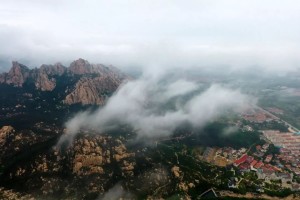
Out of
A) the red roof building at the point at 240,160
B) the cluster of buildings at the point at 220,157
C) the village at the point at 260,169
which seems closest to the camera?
the village at the point at 260,169

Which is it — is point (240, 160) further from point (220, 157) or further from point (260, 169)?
point (260, 169)

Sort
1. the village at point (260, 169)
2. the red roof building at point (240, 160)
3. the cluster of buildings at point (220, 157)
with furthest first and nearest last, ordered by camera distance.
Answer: the cluster of buildings at point (220, 157), the red roof building at point (240, 160), the village at point (260, 169)

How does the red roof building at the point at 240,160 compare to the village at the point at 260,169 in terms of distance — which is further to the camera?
the red roof building at the point at 240,160

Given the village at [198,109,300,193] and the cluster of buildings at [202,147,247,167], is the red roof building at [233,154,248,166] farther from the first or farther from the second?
the cluster of buildings at [202,147,247,167]

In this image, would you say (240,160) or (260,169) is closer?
(260,169)

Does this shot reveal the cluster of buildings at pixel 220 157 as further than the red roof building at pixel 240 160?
Yes

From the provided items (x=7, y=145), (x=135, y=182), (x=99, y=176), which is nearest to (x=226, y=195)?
(x=135, y=182)

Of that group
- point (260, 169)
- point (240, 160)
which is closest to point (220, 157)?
point (240, 160)

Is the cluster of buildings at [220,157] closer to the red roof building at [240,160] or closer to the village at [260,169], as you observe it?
the village at [260,169]

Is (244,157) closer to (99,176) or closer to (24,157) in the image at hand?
(99,176)

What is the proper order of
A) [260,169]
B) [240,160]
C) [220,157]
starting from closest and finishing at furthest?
1. [260,169]
2. [240,160]
3. [220,157]

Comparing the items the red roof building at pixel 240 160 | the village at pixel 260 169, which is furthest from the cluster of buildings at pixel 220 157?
the red roof building at pixel 240 160
